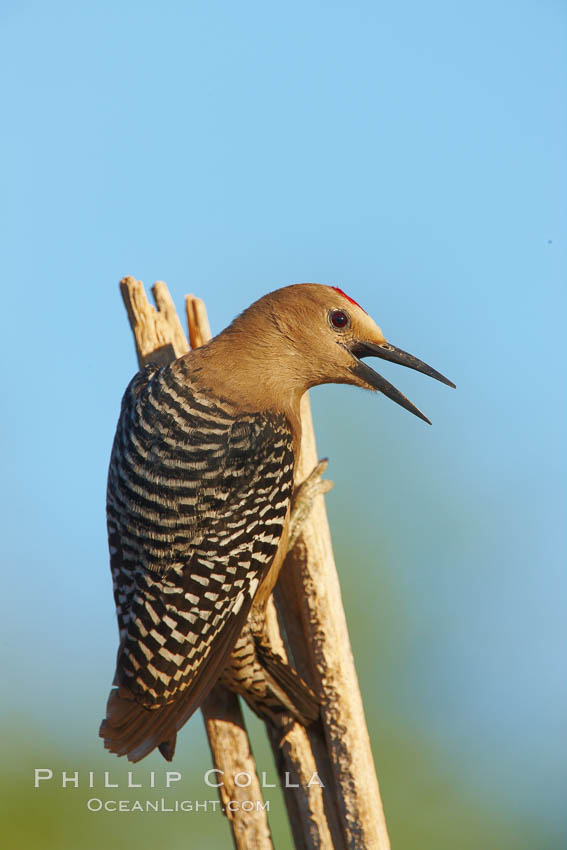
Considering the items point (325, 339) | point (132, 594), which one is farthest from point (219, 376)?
point (132, 594)

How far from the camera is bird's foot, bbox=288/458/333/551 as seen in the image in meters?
3.69

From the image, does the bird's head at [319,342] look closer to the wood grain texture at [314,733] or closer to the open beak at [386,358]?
the open beak at [386,358]

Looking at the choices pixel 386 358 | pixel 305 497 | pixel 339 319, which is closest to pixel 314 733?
pixel 305 497

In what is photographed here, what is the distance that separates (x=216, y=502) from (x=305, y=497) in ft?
1.97

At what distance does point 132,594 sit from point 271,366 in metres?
1.12

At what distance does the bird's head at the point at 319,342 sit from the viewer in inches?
139

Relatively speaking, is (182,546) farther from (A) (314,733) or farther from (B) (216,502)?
(A) (314,733)

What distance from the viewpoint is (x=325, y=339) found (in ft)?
11.7

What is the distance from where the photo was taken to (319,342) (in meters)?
3.56

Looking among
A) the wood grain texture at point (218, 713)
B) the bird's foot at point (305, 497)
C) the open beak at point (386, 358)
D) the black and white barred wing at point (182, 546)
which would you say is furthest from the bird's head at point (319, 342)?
the wood grain texture at point (218, 713)

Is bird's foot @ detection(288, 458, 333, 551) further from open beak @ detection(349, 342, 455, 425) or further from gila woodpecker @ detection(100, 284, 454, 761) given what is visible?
open beak @ detection(349, 342, 455, 425)

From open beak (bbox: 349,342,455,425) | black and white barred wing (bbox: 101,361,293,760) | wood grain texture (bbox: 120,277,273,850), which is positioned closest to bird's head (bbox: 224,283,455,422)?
open beak (bbox: 349,342,455,425)

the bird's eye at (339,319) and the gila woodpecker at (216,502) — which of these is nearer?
the gila woodpecker at (216,502)

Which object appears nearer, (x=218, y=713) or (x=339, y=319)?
(x=339, y=319)
